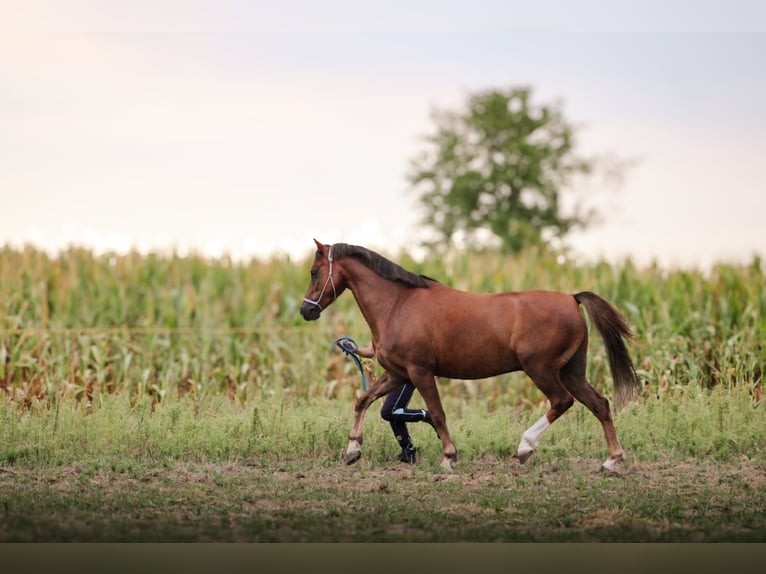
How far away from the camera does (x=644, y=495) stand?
8000 millimetres

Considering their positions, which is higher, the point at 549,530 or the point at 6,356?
the point at 6,356

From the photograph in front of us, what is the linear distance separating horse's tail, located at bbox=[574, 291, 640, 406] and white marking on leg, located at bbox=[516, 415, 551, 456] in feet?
2.99

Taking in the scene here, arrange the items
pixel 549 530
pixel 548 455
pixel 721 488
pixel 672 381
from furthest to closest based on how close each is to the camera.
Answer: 1. pixel 672 381
2. pixel 548 455
3. pixel 721 488
4. pixel 549 530

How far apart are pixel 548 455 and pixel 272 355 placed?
5569 mm

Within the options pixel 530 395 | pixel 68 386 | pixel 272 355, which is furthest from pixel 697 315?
pixel 68 386

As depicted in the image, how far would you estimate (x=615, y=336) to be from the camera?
9141 millimetres

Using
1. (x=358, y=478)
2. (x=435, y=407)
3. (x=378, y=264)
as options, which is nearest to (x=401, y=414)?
(x=435, y=407)

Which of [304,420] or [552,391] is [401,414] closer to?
[552,391]

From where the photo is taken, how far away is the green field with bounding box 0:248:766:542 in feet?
23.4

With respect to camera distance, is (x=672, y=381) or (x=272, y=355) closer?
(x=672, y=381)

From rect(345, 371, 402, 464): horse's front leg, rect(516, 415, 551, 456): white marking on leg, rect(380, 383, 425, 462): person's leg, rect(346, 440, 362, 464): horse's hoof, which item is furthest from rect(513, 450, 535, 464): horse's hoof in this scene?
rect(346, 440, 362, 464): horse's hoof

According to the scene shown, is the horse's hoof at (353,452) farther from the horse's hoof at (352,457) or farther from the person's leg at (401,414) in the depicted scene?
the person's leg at (401,414)

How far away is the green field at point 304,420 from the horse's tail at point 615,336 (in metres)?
0.77

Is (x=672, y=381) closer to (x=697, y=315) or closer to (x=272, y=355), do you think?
(x=697, y=315)
